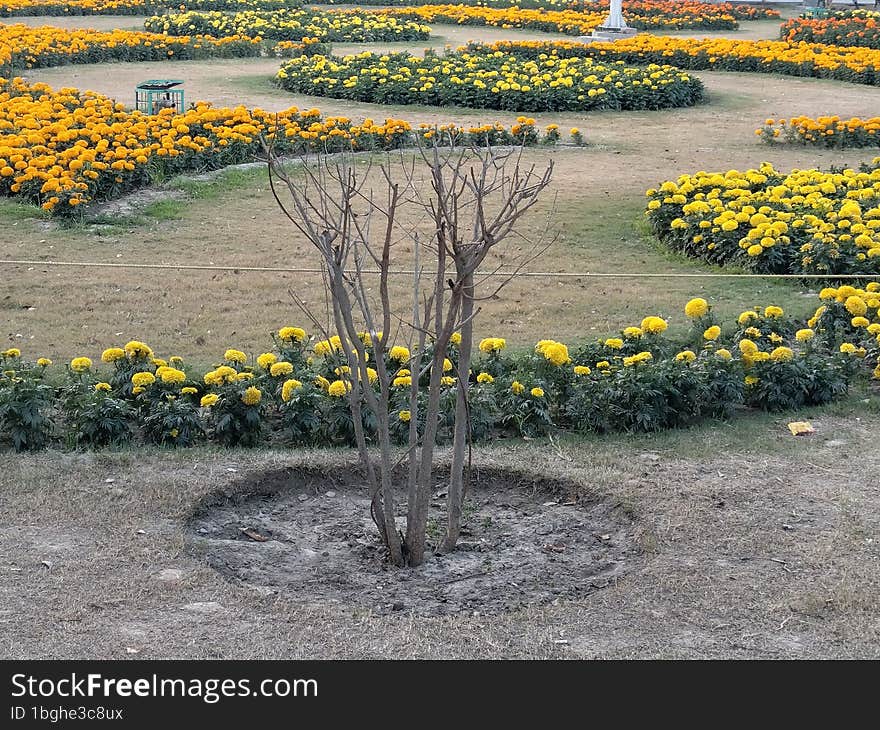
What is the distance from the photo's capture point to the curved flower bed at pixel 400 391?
20.2ft

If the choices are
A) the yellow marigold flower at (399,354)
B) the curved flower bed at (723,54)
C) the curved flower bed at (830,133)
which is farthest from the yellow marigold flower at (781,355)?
the curved flower bed at (723,54)

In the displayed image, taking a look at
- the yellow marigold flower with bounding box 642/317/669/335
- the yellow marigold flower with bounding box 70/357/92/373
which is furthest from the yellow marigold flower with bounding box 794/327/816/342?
the yellow marigold flower with bounding box 70/357/92/373

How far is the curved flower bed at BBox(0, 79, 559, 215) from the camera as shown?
1159cm

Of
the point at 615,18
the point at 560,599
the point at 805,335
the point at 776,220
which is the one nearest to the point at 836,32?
the point at 615,18

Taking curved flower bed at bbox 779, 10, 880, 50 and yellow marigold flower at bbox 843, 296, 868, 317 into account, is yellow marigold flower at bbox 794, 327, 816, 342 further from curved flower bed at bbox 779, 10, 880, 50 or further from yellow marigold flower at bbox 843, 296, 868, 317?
curved flower bed at bbox 779, 10, 880, 50

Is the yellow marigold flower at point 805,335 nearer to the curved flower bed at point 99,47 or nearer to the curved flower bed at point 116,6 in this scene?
the curved flower bed at point 99,47

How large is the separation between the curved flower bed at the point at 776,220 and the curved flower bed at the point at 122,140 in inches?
61.9

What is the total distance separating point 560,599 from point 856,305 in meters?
3.79

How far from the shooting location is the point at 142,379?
20.5ft

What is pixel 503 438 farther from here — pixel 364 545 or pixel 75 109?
pixel 75 109

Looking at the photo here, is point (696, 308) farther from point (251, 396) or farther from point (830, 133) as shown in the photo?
point (830, 133)

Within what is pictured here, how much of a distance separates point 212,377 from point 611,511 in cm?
208

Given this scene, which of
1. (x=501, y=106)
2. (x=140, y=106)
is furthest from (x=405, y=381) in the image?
(x=501, y=106)

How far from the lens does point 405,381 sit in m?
6.24
